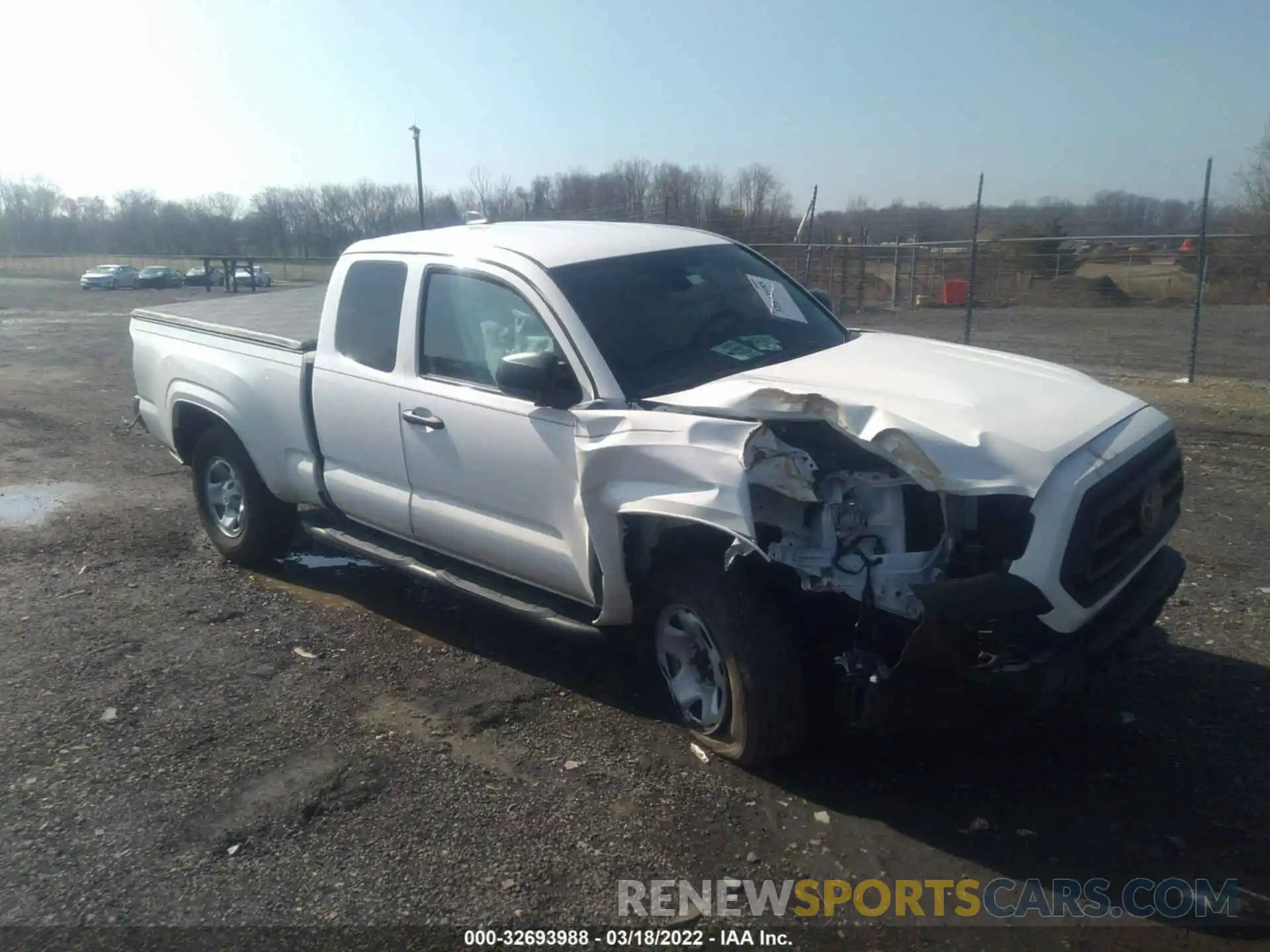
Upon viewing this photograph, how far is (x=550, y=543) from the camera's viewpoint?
4484mm

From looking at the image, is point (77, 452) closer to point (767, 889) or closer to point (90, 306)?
point (767, 889)

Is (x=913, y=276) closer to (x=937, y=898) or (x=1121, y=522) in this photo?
(x=1121, y=522)

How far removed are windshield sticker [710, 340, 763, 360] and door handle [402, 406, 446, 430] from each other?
134cm

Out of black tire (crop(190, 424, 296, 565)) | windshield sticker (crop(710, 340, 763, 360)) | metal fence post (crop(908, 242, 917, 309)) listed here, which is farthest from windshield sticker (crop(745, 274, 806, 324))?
metal fence post (crop(908, 242, 917, 309))

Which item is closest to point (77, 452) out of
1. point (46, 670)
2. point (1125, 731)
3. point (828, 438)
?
point (46, 670)

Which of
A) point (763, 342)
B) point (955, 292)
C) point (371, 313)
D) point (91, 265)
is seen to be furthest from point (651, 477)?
point (91, 265)

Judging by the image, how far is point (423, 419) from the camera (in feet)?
16.3

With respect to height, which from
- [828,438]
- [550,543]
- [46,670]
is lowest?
[46,670]

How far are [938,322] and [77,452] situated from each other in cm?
1778

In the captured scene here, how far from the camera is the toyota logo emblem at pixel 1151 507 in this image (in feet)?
12.8

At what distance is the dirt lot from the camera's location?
340 centimetres

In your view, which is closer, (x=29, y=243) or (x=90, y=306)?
(x=90, y=306)

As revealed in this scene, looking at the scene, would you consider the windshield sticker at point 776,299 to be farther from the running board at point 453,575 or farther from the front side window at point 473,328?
the running board at point 453,575

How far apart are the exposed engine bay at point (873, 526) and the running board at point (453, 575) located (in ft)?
3.77
